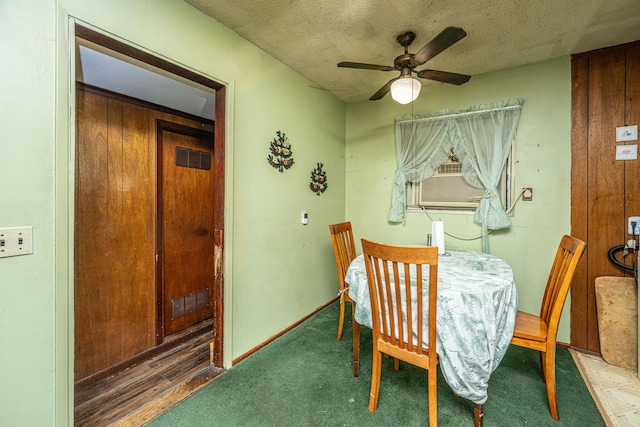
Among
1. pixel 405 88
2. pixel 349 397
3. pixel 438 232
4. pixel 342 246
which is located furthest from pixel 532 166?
pixel 349 397

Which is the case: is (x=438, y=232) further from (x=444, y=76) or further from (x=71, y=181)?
(x=71, y=181)

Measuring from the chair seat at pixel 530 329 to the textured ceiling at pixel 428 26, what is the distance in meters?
1.99

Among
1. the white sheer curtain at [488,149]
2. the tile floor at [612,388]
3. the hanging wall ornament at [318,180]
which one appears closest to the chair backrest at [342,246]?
the hanging wall ornament at [318,180]

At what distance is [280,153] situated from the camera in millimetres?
2375

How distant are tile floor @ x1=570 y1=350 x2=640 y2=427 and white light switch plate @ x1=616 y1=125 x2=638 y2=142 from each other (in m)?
1.73

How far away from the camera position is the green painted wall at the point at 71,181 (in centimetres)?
110

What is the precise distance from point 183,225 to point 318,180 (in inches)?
56.5

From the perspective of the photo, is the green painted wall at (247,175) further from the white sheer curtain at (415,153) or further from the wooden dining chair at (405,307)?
the wooden dining chair at (405,307)

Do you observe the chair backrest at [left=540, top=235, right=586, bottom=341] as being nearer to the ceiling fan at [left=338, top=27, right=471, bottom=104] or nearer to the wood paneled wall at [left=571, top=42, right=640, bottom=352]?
the wood paneled wall at [left=571, top=42, right=640, bottom=352]

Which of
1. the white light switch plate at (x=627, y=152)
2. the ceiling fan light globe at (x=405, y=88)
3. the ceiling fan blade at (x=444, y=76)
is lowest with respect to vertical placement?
the white light switch plate at (x=627, y=152)

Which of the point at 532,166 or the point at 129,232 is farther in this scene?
the point at 532,166

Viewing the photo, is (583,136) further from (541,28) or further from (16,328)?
(16,328)

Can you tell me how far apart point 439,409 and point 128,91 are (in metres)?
3.11

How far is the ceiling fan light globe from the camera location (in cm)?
178
